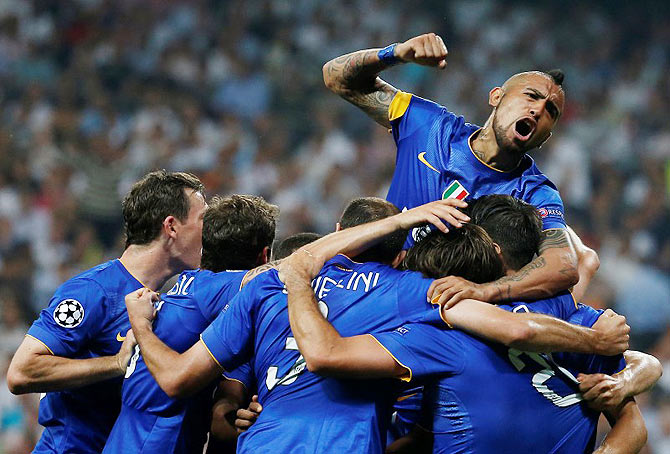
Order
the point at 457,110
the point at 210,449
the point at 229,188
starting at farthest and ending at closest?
the point at 457,110 → the point at 229,188 → the point at 210,449

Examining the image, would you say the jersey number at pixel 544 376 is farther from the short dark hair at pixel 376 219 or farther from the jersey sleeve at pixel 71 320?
the jersey sleeve at pixel 71 320

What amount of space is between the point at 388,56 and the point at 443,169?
66cm

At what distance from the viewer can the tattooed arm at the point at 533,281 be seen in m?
3.42

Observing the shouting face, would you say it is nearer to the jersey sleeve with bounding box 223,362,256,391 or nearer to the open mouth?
the open mouth

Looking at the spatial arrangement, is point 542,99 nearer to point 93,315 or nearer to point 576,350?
point 576,350

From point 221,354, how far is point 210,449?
0.81 meters

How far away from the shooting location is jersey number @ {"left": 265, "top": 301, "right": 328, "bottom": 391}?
3492mm

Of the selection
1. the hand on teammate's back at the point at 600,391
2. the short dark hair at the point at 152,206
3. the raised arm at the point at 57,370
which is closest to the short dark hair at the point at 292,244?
the short dark hair at the point at 152,206

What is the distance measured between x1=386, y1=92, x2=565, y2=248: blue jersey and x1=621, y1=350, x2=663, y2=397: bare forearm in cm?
77

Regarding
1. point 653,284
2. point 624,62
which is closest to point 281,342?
point 653,284

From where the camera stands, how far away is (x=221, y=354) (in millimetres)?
3537

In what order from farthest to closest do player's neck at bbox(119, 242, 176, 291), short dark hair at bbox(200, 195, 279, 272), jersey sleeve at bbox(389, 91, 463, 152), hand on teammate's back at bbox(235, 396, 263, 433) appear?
1. jersey sleeve at bbox(389, 91, 463, 152)
2. player's neck at bbox(119, 242, 176, 291)
3. short dark hair at bbox(200, 195, 279, 272)
4. hand on teammate's back at bbox(235, 396, 263, 433)

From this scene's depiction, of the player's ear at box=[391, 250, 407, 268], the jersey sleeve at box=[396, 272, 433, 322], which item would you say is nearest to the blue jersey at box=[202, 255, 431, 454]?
the jersey sleeve at box=[396, 272, 433, 322]

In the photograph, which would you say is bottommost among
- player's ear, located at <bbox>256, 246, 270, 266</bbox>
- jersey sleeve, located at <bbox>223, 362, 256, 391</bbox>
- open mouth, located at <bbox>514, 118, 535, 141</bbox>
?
jersey sleeve, located at <bbox>223, 362, 256, 391</bbox>
